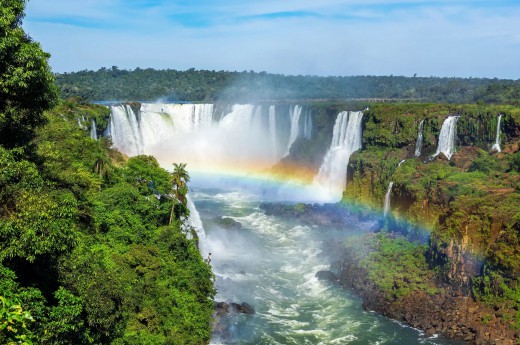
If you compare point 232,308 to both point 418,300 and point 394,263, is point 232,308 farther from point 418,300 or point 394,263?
point 394,263

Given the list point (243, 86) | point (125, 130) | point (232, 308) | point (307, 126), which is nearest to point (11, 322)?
point (232, 308)

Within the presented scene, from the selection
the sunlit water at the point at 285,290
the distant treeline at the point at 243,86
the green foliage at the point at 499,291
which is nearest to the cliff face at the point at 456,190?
the green foliage at the point at 499,291

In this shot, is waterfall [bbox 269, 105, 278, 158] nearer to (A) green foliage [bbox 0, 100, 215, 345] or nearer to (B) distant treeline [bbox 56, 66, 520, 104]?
(B) distant treeline [bbox 56, 66, 520, 104]

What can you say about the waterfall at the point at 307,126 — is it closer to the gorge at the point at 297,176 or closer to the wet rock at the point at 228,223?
the gorge at the point at 297,176

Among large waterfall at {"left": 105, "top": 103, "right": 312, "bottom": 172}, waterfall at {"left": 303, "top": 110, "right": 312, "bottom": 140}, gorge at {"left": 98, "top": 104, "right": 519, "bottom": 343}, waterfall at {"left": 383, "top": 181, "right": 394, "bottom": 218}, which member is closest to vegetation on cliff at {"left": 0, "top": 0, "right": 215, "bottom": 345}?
gorge at {"left": 98, "top": 104, "right": 519, "bottom": 343}

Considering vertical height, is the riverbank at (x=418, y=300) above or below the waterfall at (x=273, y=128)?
below

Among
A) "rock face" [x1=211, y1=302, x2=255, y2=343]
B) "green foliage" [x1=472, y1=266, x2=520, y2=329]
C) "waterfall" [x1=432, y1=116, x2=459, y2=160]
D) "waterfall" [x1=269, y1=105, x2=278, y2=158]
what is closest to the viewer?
"rock face" [x1=211, y1=302, x2=255, y2=343]

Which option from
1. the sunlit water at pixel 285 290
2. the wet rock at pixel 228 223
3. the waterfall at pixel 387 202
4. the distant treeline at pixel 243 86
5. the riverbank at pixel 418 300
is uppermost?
the distant treeline at pixel 243 86
